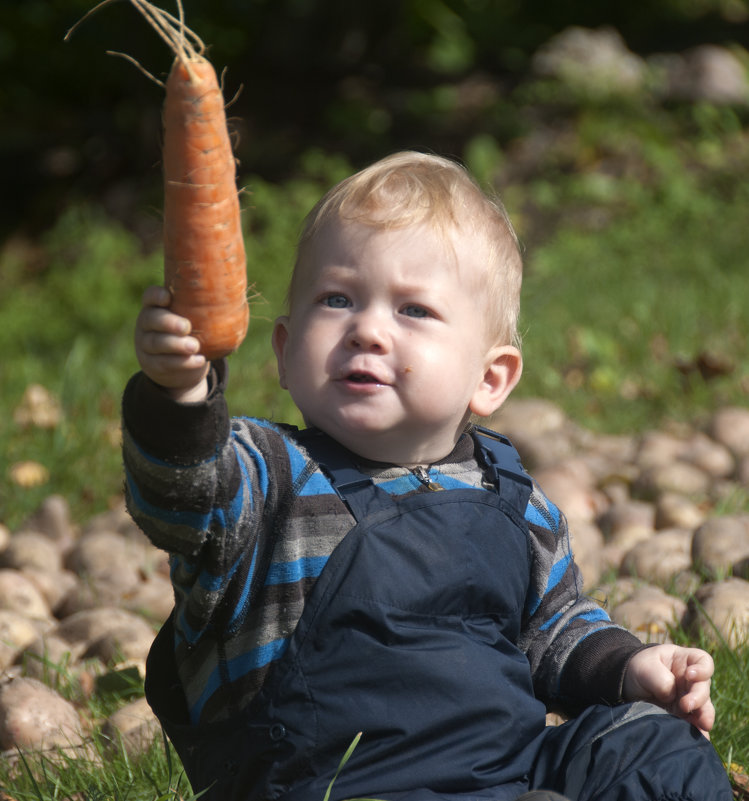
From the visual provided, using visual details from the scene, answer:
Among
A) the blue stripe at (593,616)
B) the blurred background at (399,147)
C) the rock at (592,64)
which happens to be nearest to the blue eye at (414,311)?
the blue stripe at (593,616)

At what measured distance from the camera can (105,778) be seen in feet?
6.46

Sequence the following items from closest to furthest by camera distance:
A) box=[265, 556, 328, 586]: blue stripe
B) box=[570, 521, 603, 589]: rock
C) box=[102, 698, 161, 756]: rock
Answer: box=[265, 556, 328, 586]: blue stripe < box=[102, 698, 161, 756]: rock < box=[570, 521, 603, 589]: rock

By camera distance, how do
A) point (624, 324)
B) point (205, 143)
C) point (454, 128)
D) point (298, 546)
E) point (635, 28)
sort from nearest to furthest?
point (205, 143)
point (298, 546)
point (624, 324)
point (454, 128)
point (635, 28)

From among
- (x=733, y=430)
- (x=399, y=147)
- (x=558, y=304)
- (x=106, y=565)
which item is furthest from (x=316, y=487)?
(x=399, y=147)

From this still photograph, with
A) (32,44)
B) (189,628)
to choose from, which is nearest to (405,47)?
(32,44)

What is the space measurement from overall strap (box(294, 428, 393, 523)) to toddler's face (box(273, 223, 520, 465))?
0.02 meters

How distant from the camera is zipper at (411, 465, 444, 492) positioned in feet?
6.09

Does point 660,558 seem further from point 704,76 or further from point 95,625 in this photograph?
point 704,76

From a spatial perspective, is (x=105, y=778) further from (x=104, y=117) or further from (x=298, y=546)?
(x=104, y=117)

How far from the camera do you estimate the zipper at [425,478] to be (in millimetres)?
1857

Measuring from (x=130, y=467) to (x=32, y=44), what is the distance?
1046 centimetres

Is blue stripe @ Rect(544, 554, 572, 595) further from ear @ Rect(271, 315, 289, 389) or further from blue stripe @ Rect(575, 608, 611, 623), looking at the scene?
ear @ Rect(271, 315, 289, 389)

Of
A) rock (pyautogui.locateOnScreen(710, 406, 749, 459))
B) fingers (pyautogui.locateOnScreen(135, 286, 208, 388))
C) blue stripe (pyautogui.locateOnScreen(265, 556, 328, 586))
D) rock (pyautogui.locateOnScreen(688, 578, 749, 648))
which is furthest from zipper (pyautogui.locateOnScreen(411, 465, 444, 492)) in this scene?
rock (pyautogui.locateOnScreen(710, 406, 749, 459))

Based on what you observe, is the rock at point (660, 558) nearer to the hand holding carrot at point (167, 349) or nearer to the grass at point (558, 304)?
the grass at point (558, 304)
